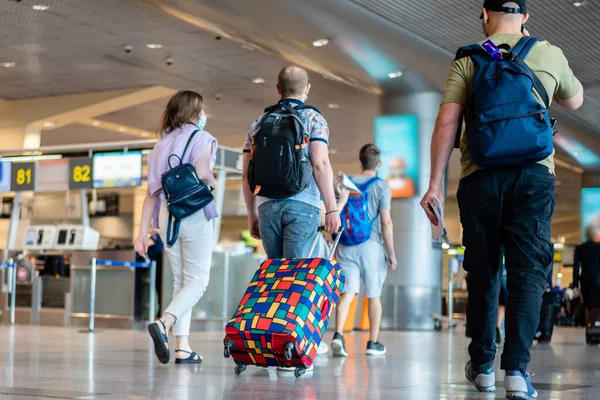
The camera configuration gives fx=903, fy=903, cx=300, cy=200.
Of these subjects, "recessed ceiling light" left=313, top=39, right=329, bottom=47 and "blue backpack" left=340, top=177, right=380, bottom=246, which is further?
"recessed ceiling light" left=313, top=39, right=329, bottom=47

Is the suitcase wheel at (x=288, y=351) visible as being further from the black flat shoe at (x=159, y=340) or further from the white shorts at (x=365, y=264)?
the white shorts at (x=365, y=264)

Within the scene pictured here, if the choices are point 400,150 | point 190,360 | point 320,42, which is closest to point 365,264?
point 190,360

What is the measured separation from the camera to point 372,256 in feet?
21.5

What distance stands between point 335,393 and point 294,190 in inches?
48.6

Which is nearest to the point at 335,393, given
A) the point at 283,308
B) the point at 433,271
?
the point at 283,308

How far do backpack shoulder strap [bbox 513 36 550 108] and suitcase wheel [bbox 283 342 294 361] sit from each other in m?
1.47

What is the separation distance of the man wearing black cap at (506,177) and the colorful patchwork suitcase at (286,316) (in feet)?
2.62

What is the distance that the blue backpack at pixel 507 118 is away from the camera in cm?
320

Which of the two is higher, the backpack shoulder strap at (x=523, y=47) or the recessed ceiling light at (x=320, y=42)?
the recessed ceiling light at (x=320, y=42)

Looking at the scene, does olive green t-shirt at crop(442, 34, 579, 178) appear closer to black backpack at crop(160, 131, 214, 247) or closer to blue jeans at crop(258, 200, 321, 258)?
blue jeans at crop(258, 200, 321, 258)

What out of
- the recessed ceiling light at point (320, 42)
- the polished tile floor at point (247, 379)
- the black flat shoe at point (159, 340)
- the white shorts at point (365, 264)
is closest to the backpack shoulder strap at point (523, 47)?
the polished tile floor at point (247, 379)

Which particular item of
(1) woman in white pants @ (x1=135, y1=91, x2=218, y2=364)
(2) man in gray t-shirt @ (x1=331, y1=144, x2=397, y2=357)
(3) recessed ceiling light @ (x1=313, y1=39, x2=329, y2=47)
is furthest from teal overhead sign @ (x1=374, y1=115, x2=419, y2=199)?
(1) woman in white pants @ (x1=135, y1=91, x2=218, y2=364)

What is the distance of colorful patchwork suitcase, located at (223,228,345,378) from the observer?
3947 millimetres

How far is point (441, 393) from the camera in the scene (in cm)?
357
